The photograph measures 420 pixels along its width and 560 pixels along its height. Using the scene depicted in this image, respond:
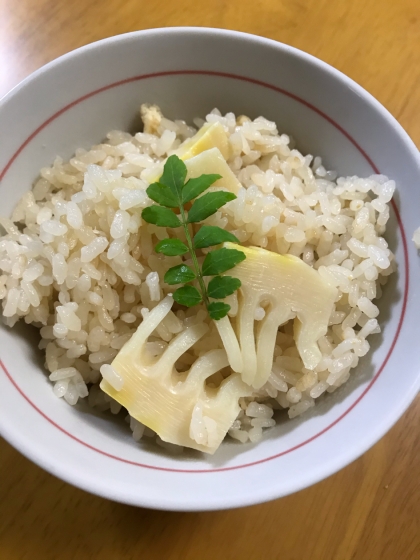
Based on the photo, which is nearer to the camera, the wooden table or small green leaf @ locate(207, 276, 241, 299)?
small green leaf @ locate(207, 276, 241, 299)

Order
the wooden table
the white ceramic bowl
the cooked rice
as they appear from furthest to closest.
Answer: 1. the wooden table
2. the cooked rice
3. the white ceramic bowl

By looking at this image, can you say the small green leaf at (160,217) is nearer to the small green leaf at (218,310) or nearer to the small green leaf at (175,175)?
the small green leaf at (175,175)

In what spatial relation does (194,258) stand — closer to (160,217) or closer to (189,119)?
(160,217)

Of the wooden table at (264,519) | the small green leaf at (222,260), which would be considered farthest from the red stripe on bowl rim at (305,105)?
the small green leaf at (222,260)

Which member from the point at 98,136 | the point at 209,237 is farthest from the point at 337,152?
the point at 98,136

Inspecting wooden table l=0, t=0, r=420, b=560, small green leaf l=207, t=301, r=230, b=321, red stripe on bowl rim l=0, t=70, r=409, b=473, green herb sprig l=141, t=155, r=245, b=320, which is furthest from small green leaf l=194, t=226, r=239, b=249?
wooden table l=0, t=0, r=420, b=560

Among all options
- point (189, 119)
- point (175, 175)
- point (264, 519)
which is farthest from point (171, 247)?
point (264, 519)

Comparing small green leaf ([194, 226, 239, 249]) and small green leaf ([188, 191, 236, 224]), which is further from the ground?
small green leaf ([188, 191, 236, 224])

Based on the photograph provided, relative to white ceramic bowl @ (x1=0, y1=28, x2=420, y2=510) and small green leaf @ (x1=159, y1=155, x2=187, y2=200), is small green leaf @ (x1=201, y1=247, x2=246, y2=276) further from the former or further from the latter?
white ceramic bowl @ (x1=0, y1=28, x2=420, y2=510)
